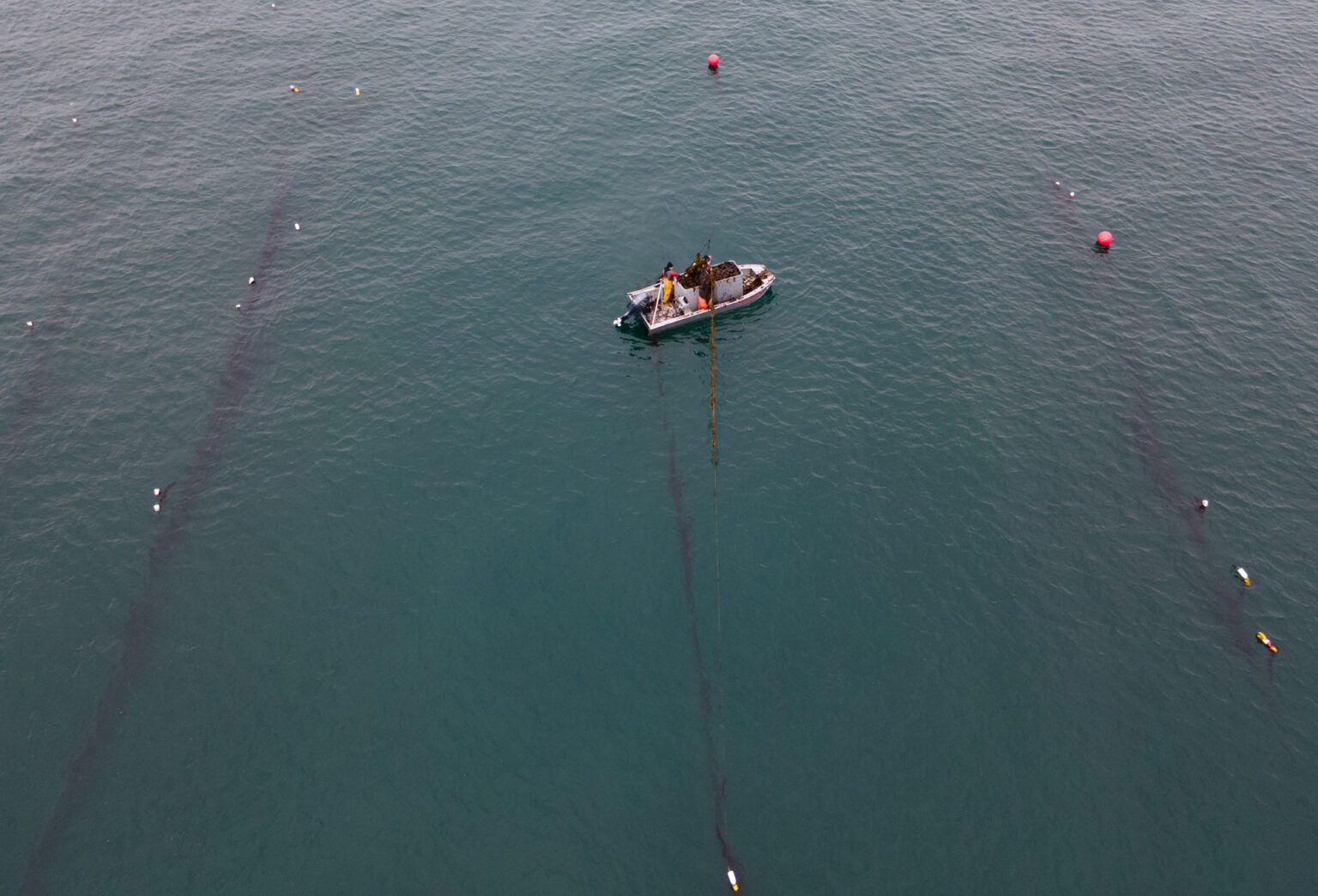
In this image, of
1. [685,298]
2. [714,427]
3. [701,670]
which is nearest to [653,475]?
[714,427]

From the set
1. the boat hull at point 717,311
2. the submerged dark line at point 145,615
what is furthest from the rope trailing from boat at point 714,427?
the submerged dark line at point 145,615

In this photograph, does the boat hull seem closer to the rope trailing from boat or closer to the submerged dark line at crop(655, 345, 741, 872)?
the rope trailing from boat

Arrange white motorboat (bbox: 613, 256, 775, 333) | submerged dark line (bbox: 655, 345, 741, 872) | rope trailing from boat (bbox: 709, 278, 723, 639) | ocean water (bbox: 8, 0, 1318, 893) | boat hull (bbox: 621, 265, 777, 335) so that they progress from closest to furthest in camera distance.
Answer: submerged dark line (bbox: 655, 345, 741, 872)
ocean water (bbox: 8, 0, 1318, 893)
rope trailing from boat (bbox: 709, 278, 723, 639)
boat hull (bbox: 621, 265, 777, 335)
white motorboat (bbox: 613, 256, 775, 333)

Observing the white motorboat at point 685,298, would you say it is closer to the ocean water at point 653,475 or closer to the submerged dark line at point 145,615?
the ocean water at point 653,475

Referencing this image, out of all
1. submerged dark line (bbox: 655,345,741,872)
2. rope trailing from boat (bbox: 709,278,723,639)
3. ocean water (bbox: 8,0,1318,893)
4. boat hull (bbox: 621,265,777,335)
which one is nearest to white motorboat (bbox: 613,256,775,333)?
boat hull (bbox: 621,265,777,335)

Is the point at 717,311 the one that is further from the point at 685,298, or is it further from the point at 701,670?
the point at 701,670

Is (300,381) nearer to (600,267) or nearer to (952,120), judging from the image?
(600,267)
